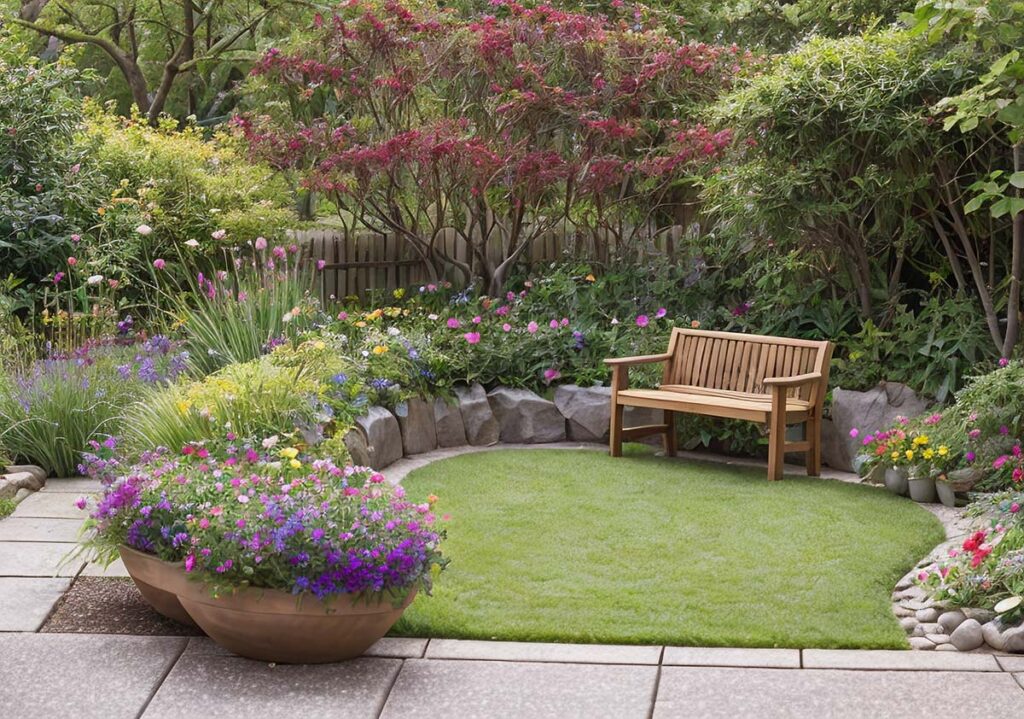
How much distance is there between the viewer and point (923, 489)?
22.3 ft

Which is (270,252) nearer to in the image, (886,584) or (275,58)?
(275,58)

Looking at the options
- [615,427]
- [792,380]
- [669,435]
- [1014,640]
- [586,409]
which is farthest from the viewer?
[586,409]

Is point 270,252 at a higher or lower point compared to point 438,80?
lower

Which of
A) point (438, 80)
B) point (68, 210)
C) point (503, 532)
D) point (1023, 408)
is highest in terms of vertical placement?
point (438, 80)

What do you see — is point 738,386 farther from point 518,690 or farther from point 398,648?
point 518,690

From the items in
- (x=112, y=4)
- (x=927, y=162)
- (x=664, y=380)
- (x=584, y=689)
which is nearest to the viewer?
(x=584, y=689)

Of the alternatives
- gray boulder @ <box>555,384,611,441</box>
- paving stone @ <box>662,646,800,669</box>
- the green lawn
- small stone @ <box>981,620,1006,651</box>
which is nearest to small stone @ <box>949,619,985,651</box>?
small stone @ <box>981,620,1006,651</box>

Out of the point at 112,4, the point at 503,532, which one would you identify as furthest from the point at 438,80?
the point at 112,4

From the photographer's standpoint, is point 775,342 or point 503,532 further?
point 775,342

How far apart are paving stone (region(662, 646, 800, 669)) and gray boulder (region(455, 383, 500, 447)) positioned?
387cm

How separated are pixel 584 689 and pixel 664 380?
4.30m

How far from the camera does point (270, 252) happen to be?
966 centimetres

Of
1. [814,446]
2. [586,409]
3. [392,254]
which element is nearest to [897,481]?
[814,446]

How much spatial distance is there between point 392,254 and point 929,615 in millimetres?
7020
